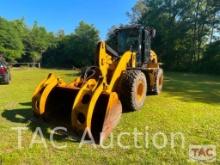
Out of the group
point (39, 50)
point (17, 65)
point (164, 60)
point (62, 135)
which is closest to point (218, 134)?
point (62, 135)

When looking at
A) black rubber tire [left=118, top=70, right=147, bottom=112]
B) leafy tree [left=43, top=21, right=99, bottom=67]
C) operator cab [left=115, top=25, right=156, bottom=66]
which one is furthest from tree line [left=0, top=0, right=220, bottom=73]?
black rubber tire [left=118, top=70, right=147, bottom=112]

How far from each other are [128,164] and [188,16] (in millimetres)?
29448

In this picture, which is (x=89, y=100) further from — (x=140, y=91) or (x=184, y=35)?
(x=184, y=35)

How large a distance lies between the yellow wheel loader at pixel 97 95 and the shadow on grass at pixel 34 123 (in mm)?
164

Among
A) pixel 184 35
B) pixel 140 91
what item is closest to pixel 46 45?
pixel 184 35

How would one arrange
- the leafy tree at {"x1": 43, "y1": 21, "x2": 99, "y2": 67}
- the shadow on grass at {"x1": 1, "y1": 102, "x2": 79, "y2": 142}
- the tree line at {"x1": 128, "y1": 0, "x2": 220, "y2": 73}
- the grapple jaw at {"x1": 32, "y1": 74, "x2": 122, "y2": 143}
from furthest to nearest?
the leafy tree at {"x1": 43, "y1": 21, "x2": 99, "y2": 67}, the tree line at {"x1": 128, "y1": 0, "x2": 220, "y2": 73}, the shadow on grass at {"x1": 1, "y1": 102, "x2": 79, "y2": 142}, the grapple jaw at {"x1": 32, "y1": 74, "x2": 122, "y2": 143}

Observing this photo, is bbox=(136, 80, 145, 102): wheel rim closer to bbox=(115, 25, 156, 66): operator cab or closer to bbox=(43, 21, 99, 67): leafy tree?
bbox=(115, 25, 156, 66): operator cab

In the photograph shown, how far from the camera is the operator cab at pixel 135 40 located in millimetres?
9094

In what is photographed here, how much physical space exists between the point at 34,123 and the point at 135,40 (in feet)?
14.4

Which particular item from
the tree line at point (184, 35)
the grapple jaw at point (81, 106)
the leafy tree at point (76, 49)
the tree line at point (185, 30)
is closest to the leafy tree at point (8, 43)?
the tree line at point (184, 35)

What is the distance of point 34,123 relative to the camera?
6141mm

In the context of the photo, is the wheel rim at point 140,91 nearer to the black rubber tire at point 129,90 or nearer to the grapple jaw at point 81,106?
the black rubber tire at point 129,90

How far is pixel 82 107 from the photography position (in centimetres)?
521

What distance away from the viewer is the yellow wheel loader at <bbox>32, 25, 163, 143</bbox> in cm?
525
